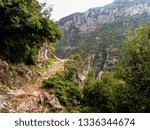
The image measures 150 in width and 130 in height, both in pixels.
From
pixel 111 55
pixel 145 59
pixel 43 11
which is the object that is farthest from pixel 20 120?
pixel 111 55

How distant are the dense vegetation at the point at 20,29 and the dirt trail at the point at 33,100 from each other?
4534 mm

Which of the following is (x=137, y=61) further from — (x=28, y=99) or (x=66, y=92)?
(x=66, y=92)

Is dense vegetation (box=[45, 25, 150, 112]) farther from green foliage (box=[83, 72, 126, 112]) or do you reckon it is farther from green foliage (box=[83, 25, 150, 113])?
green foliage (box=[83, 72, 126, 112])

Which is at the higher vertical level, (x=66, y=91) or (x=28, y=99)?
(x=28, y=99)

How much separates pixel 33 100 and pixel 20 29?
7.25 m

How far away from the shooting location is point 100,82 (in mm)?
41031

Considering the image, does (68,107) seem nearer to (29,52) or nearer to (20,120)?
(29,52)

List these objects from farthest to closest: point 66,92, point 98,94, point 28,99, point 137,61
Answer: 1. point 66,92
2. point 98,94
3. point 28,99
4. point 137,61

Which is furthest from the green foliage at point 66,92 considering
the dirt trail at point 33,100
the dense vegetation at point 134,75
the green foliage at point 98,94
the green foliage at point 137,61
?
the green foliage at point 137,61

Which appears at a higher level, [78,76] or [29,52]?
[29,52]

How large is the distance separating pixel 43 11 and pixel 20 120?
3223cm

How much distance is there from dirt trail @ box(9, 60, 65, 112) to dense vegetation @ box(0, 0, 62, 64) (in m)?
4.53

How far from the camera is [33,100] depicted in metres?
34.8

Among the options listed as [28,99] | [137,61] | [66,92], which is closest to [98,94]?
[66,92]
